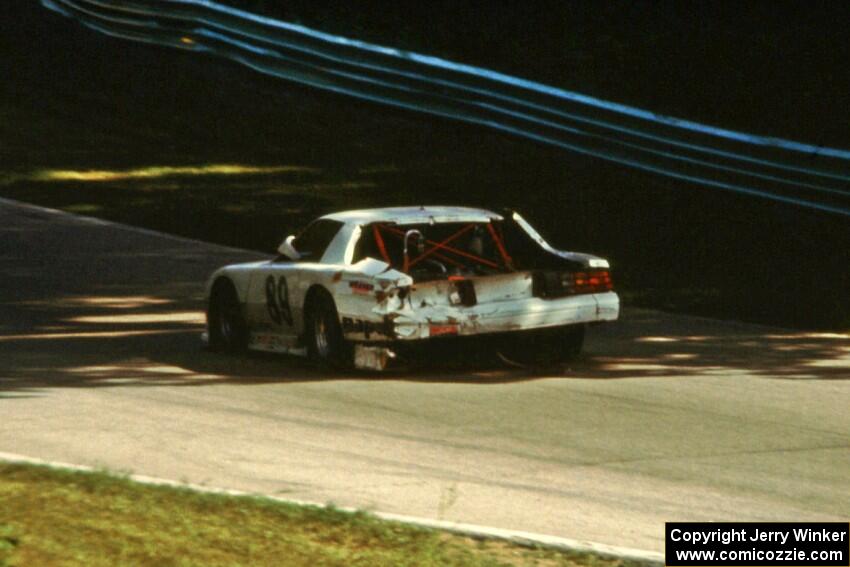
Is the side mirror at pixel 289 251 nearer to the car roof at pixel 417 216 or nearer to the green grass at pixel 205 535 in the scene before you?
the car roof at pixel 417 216

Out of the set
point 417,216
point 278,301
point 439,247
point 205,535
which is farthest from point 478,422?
point 205,535

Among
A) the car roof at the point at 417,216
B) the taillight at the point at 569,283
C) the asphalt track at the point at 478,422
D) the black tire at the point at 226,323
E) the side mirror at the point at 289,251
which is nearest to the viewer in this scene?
the asphalt track at the point at 478,422

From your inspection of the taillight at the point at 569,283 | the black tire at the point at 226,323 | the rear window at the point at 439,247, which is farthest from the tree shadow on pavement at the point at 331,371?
the rear window at the point at 439,247

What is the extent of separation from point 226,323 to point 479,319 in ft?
9.02

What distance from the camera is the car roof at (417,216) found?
44.4 feet

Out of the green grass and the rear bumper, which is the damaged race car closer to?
the rear bumper

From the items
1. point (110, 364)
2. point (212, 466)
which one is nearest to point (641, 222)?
point (110, 364)

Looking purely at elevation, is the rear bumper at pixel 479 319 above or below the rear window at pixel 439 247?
below

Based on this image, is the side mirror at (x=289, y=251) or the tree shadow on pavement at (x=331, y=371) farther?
the side mirror at (x=289, y=251)

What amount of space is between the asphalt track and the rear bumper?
14.5 inches

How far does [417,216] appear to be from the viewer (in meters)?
13.6

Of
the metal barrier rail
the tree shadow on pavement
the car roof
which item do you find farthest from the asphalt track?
the metal barrier rail

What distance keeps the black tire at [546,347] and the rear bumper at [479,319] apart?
1.71ft

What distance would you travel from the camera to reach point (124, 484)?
8312 mm
